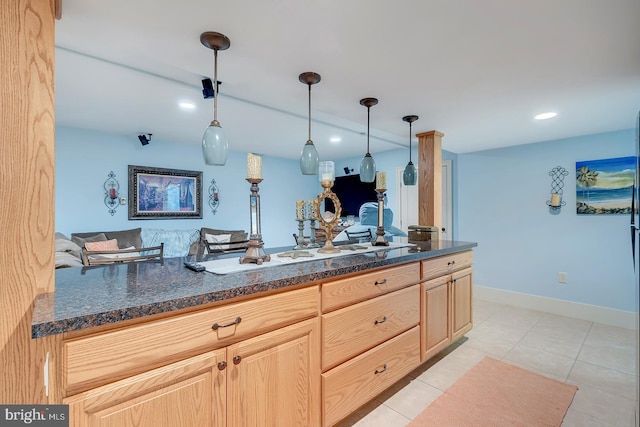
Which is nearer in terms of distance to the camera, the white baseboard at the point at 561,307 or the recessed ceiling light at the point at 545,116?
the recessed ceiling light at the point at 545,116

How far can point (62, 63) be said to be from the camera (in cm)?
195

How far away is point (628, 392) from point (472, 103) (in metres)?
2.31

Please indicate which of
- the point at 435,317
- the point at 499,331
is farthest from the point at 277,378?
the point at 499,331

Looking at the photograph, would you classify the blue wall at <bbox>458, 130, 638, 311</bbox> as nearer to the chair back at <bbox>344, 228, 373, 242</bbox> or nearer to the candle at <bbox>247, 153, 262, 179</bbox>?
the chair back at <bbox>344, 228, 373, 242</bbox>

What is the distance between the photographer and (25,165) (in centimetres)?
98

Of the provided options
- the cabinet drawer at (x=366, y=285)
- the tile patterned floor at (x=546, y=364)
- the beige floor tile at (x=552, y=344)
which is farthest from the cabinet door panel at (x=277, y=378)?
the beige floor tile at (x=552, y=344)

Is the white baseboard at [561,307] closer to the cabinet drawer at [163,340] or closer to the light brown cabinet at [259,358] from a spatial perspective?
the light brown cabinet at [259,358]

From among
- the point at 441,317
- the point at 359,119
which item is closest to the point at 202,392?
the point at 441,317

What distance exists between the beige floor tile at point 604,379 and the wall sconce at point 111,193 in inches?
209

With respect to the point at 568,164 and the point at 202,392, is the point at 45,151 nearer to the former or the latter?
the point at 202,392

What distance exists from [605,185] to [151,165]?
585cm

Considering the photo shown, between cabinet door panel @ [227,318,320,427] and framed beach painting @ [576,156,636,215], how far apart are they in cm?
362

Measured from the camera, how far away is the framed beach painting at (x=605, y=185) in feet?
9.85

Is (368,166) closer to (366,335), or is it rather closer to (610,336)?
(366,335)
